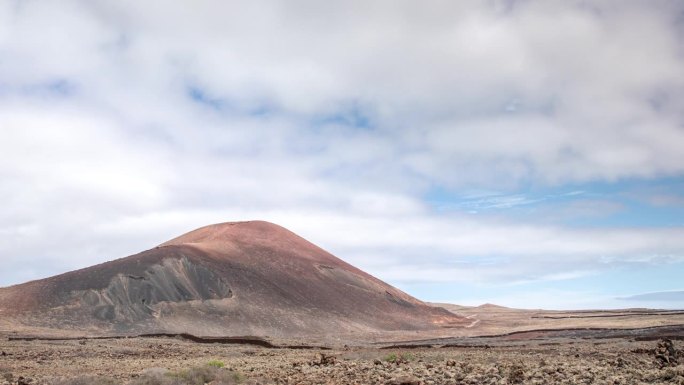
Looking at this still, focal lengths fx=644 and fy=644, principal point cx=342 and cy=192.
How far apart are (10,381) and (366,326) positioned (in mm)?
71376

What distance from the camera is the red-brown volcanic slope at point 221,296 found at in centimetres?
6875

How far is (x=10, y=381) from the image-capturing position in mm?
18734

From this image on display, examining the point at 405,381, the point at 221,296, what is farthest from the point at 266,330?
the point at 405,381

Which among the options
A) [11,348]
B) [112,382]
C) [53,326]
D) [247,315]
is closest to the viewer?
[112,382]

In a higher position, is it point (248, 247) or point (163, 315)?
point (248, 247)

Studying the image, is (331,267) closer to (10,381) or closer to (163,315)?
(163,315)

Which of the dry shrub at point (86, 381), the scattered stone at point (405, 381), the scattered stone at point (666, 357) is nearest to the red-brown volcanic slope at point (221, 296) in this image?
the dry shrub at point (86, 381)

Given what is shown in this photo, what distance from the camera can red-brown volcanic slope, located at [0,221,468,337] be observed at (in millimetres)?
68750

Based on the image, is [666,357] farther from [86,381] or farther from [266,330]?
[266,330]

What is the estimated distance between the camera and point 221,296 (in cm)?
7888

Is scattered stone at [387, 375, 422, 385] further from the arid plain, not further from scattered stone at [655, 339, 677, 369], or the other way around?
scattered stone at [655, 339, 677, 369]

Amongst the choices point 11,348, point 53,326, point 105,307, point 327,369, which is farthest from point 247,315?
point 327,369

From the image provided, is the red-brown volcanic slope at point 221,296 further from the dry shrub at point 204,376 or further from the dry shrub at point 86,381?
the dry shrub at point 204,376

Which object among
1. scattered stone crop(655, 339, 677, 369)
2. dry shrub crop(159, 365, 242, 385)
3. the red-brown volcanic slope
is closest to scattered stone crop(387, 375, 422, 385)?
dry shrub crop(159, 365, 242, 385)
